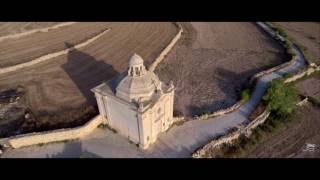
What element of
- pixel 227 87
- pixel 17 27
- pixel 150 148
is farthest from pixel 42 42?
pixel 227 87

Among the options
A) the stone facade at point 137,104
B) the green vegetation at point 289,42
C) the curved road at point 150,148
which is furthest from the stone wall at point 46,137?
the green vegetation at point 289,42

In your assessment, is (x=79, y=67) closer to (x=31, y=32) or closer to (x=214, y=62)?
(x=31, y=32)

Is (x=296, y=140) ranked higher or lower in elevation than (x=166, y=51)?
lower

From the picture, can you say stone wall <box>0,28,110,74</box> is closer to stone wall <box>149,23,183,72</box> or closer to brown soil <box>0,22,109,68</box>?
brown soil <box>0,22,109,68</box>

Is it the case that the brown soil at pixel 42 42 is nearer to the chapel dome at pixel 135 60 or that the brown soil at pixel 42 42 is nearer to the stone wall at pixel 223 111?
the chapel dome at pixel 135 60

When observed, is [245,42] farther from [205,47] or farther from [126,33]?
[126,33]

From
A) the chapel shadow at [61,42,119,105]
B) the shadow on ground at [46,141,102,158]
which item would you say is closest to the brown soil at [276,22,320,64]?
the chapel shadow at [61,42,119,105]
